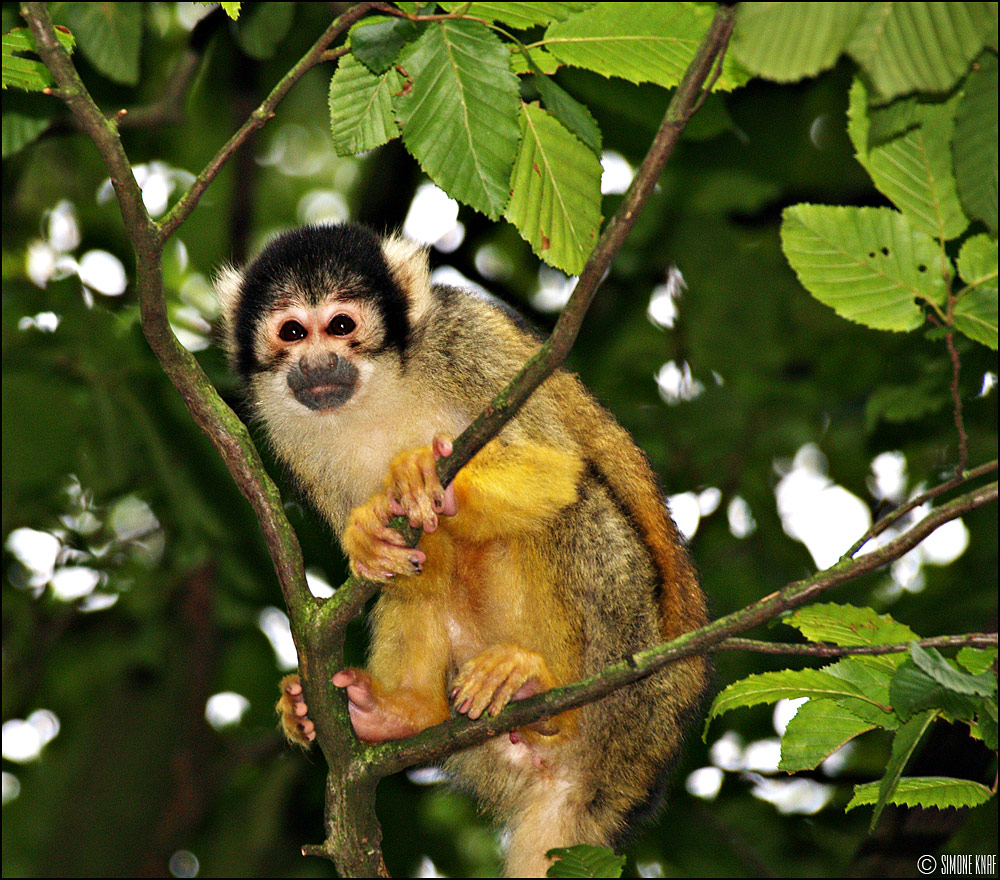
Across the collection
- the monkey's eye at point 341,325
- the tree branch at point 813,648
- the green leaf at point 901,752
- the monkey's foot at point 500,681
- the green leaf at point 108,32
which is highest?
the green leaf at point 108,32

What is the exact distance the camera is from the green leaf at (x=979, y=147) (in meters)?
1.95

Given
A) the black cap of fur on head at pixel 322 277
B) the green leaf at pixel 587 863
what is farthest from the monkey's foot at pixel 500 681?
the black cap of fur on head at pixel 322 277

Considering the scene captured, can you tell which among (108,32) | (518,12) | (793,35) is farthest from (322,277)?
(793,35)

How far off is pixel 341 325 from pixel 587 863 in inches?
84.2

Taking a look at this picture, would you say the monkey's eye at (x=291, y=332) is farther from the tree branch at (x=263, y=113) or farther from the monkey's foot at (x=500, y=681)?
the tree branch at (x=263, y=113)

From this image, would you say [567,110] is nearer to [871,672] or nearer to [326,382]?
[871,672]

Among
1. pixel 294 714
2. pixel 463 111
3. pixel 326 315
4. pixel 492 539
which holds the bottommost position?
pixel 294 714

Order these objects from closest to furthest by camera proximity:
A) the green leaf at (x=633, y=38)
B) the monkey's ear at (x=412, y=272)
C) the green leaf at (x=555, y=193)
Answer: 1. the green leaf at (x=633, y=38)
2. the green leaf at (x=555, y=193)
3. the monkey's ear at (x=412, y=272)

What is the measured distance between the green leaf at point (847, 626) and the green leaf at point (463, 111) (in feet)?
4.25

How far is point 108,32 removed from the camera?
4191 millimetres

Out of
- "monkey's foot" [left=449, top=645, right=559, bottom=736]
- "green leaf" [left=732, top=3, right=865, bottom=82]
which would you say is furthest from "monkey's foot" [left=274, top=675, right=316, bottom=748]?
"green leaf" [left=732, top=3, right=865, bottom=82]

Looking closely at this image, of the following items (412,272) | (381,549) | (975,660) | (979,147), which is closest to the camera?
(979,147)

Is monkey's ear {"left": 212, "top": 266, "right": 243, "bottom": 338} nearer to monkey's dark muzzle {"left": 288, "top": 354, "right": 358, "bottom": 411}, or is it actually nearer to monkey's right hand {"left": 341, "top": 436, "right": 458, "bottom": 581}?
monkey's dark muzzle {"left": 288, "top": 354, "right": 358, "bottom": 411}

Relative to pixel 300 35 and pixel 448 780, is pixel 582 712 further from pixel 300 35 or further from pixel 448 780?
pixel 300 35
